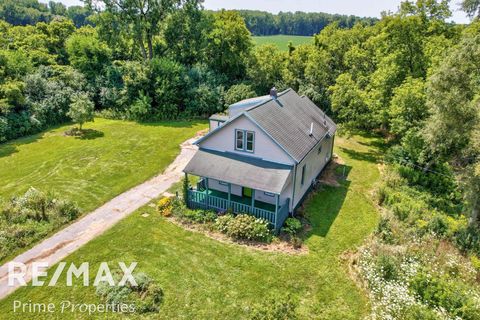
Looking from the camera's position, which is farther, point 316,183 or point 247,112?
point 316,183

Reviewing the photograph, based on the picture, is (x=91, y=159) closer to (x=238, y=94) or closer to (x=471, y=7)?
(x=238, y=94)

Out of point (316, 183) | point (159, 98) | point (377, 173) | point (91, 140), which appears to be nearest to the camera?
point (316, 183)

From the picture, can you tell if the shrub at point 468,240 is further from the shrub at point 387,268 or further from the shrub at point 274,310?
the shrub at point 274,310

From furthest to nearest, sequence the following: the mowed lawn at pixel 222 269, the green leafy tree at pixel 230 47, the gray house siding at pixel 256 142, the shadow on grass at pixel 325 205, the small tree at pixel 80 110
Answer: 1. the green leafy tree at pixel 230 47
2. the small tree at pixel 80 110
3. the shadow on grass at pixel 325 205
4. the gray house siding at pixel 256 142
5. the mowed lawn at pixel 222 269

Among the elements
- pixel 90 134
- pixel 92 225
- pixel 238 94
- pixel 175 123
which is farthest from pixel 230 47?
pixel 92 225

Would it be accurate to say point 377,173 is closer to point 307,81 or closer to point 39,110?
point 307,81

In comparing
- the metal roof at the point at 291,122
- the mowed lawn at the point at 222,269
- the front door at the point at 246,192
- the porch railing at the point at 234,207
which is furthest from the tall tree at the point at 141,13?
the front door at the point at 246,192

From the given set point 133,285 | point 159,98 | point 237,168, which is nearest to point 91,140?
point 159,98
